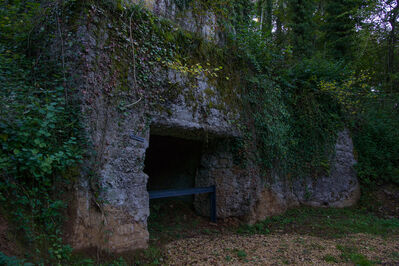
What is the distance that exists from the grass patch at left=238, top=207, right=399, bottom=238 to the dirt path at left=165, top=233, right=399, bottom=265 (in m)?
0.35

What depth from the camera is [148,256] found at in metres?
3.36

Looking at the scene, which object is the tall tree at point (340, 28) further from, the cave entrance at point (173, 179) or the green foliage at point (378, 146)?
the cave entrance at point (173, 179)

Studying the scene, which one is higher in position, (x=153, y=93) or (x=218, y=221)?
(x=153, y=93)

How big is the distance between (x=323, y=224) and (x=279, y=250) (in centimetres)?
212

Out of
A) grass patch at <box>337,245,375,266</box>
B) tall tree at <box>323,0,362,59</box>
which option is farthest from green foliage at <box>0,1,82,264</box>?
tall tree at <box>323,0,362,59</box>

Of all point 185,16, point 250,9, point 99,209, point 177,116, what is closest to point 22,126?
point 99,209

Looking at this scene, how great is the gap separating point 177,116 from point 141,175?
1028mm

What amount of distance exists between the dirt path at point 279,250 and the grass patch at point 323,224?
35cm

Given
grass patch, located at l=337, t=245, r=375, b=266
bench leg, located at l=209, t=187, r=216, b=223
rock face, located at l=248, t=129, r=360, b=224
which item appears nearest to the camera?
grass patch, located at l=337, t=245, r=375, b=266

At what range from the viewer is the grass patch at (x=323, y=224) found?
5051 millimetres

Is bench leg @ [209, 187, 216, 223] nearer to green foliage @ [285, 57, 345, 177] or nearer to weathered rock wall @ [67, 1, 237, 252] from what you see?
weathered rock wall @ [67, 1, 237, 252]

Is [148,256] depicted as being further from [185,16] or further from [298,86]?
[298,86]

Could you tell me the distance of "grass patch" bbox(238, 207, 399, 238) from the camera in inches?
199

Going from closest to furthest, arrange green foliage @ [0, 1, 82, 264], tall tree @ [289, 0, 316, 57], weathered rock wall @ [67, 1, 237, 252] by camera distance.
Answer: green foliage @ [0, 1, 82, 264], weathered rock wall @ [67, 1, 237, 252], tall tree @ [289, 0, 316, 57]
